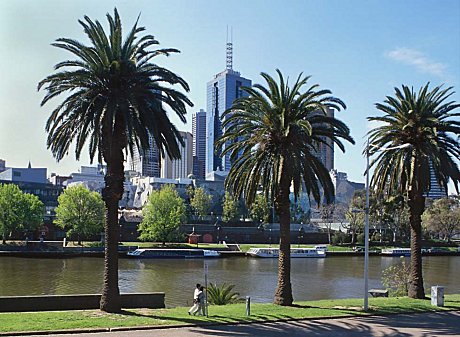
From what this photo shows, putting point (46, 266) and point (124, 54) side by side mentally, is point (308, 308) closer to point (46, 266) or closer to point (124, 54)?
point (124, 54)

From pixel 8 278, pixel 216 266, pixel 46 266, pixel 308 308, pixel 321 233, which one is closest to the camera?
pixel 308 308

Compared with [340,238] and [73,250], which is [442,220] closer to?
[340,238]

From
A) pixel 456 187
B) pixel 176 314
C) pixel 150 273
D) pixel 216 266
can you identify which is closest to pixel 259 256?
pixel 216 266

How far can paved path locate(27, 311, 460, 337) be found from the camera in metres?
21.1

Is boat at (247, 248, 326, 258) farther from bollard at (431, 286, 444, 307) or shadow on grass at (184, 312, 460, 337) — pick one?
shadow on grass at (184, 312, 460, 337)

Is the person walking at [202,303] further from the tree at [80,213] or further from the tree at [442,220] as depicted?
the tree at [442,220]

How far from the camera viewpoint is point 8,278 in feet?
197

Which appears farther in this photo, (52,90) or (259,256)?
(259,256)

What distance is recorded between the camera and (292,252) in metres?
105

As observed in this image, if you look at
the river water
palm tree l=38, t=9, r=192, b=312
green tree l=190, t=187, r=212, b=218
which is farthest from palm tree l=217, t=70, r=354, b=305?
green tree l=190, t=187, r=212, b=218

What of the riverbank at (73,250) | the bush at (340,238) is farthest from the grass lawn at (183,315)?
the bush at (340,238)

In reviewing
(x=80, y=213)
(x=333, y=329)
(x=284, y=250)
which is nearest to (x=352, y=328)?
(x=333, y=329)

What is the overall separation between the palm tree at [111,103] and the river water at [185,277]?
58.1 ft

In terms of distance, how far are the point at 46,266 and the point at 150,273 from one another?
15652 mm
